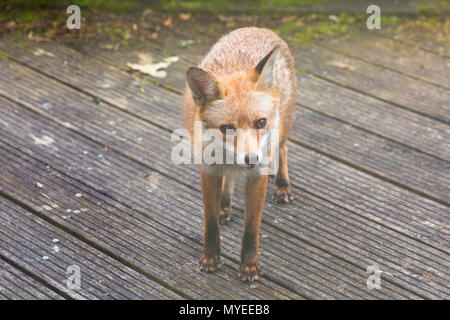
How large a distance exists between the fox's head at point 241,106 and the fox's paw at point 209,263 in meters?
0.66

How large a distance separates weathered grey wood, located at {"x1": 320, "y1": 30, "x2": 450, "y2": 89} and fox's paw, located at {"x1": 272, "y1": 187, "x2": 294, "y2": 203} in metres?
2.09

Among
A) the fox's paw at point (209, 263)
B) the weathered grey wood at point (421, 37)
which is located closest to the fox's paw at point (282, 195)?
the fox's paw at point (209, 263)

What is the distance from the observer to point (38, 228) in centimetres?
324

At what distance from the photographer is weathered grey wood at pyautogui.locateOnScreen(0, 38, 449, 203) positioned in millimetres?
3822

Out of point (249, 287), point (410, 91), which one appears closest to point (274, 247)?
point (249, 287)

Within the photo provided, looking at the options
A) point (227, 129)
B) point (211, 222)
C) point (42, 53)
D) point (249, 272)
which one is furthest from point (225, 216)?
point (42, 53)

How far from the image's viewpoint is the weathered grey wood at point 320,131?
3822 millimetres

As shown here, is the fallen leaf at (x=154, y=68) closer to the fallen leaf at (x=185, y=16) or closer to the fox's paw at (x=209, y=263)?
the fallen leaf at (x=185, y=16)

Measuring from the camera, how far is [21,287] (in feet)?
9.25

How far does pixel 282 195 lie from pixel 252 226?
2.18 ft

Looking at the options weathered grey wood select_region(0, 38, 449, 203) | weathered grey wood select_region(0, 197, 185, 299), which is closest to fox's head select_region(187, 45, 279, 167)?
weathered grey wood select_region(0, 197, 185, 299)

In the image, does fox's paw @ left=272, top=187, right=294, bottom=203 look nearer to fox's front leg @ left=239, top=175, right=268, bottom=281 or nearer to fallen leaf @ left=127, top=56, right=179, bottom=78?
fox's front leg @ left=239, top=175, right=268, bottom=281

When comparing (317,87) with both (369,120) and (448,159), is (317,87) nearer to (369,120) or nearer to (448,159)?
(369,120)

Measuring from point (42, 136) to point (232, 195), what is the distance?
153cm
